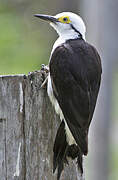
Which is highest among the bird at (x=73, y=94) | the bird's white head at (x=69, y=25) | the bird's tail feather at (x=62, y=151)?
the bird's white head at (x=69, y=25)

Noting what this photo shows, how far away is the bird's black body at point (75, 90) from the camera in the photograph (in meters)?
4.89

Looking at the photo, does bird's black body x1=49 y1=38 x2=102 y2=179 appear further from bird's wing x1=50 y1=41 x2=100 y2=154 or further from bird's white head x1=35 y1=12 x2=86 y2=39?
bird's white head x1=35 y1=12 x2=86 y2=39

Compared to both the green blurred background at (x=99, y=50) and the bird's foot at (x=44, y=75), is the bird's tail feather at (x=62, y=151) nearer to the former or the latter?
the bird's foot at (x=44, y=75)

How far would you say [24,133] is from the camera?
15.5 feet

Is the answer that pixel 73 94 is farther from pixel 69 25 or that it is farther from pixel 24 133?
pixel 69 25

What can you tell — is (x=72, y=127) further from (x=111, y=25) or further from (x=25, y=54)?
(x=25, y=54)

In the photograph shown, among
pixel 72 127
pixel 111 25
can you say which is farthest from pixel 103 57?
pixel 72 127

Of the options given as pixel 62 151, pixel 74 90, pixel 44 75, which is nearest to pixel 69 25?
pixel 44 75

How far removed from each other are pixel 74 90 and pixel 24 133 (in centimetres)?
82

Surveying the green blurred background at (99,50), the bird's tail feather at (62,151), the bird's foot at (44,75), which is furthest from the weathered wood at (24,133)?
the green blurred background at (99,50)

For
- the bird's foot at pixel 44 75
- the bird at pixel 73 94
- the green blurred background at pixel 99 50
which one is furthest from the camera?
the green blurred background at pixel 99 50

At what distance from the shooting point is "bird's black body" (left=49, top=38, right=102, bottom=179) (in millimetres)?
4887

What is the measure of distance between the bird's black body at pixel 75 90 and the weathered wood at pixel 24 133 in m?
0.12

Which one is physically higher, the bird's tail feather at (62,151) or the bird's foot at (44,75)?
the bird's foot at (44,75)
